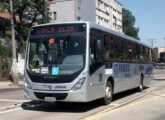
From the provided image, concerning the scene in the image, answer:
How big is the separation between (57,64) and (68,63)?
0.37m

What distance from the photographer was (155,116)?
31.5ft

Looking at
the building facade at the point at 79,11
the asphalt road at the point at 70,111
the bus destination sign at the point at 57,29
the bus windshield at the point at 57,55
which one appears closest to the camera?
the asphalt road at the point at 70,111

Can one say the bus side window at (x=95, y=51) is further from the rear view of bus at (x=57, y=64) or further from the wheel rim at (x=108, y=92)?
the wheel rim at (x=108, y=92)

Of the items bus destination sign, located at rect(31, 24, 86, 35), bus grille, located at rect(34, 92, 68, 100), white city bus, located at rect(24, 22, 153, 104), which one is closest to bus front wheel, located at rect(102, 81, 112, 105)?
white city bus, located at rect(24, 22, 153, 104)

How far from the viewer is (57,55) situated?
412 inches

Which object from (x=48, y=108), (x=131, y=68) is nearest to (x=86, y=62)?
(x=48, y=108)

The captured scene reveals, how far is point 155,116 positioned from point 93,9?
63.7m

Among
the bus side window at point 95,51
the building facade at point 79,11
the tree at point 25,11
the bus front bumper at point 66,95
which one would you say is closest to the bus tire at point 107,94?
the bus side window at point 95,51

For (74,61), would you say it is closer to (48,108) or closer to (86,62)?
(86,62)

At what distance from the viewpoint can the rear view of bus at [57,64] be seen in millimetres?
10094

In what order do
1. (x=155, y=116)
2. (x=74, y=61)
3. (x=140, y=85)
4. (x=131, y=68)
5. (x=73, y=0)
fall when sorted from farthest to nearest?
(x=73, y=0)
(x=140, y=85)
(x=131, y=68)
(x=74, y=61)
(x=155, y=116)

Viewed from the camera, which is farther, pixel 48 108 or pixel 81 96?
pixel 48 108

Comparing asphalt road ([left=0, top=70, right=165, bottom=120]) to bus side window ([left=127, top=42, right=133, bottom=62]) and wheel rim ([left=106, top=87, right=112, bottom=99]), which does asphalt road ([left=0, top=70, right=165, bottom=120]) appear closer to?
wheel rim ([left=106, top=87, right=112, bottom=99])

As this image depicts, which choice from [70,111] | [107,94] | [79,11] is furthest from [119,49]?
[79,11]
